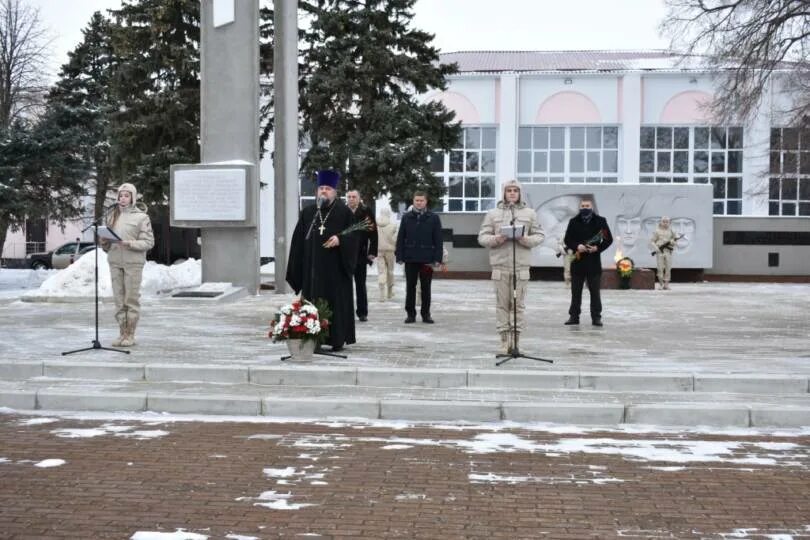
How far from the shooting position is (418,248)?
15.1m

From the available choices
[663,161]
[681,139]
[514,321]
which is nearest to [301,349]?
[514,321]

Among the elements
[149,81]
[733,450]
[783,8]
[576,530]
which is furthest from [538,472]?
[149,81]

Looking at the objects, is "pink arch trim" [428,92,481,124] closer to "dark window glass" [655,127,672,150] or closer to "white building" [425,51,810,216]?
"white building" [425,51,810,216]

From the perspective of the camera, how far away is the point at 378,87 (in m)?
35.4

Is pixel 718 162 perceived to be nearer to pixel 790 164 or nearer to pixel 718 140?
pixel 718 140

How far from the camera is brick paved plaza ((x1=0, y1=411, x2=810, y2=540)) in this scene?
518cm

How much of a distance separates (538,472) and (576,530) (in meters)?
1.26

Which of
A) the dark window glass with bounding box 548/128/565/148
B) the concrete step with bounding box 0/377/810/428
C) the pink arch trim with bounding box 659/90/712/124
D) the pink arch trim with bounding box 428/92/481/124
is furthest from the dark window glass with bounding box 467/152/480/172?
the concrete step with bounding box 0/377/810/428

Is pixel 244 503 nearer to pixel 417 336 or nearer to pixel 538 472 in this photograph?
pixel 538 472

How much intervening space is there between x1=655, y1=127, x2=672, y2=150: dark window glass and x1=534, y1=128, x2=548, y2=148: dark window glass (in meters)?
5.53

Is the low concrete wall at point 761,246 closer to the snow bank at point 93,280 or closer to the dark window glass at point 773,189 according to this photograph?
the dark window glass at point 773,189

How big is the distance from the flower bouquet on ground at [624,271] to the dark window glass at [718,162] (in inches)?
995

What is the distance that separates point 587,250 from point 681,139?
120 ft

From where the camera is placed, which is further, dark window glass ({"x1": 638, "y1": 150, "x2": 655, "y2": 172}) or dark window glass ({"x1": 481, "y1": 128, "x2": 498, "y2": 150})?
dark window glass ({"x1": 481, "y1": 128, "x2": 498, "y2": 150})
